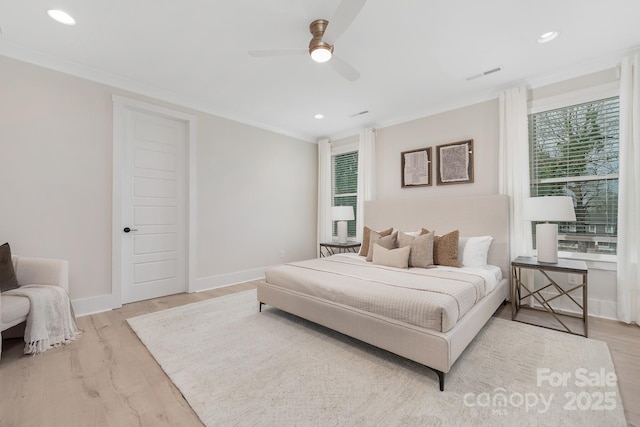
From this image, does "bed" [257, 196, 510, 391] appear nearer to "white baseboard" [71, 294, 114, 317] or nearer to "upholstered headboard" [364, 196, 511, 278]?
"upholstered headboard" [364, 196, 511, 278]

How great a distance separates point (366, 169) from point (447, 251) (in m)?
2.18

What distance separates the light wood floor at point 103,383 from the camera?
1.51 meters

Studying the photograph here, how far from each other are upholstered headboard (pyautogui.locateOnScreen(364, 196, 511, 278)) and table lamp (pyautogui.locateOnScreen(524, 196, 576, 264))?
1.47 ft

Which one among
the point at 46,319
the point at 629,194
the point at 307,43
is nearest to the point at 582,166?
the point at 629,194

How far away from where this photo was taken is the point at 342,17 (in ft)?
6.28

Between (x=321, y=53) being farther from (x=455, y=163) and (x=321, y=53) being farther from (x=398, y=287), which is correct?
(x=455, y=163)

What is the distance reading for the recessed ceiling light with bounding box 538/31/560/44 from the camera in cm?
245

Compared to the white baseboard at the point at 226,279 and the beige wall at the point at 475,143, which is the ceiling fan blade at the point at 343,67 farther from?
the white baseboard at the point at 226,279

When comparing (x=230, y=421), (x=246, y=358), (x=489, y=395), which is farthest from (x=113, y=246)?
(x=489, y=395)

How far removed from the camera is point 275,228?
5039 millimetres

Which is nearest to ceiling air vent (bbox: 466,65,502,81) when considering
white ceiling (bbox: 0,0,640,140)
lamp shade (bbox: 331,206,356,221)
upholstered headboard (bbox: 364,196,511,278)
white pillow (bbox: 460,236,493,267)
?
white ceiling (bbox: 0,0,640,140)

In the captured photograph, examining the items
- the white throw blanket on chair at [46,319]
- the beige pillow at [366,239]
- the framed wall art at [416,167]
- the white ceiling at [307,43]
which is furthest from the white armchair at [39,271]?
the framed wall art at [416,167]

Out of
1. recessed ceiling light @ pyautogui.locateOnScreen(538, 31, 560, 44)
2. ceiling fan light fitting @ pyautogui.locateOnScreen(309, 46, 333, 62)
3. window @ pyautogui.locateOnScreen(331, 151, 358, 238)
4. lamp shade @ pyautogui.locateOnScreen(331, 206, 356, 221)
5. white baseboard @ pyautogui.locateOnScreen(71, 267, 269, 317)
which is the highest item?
recessed ceiling light @ pyautogui.locateOnScreen(538, 31, 560, 44)

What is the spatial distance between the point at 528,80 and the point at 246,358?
4.28m
